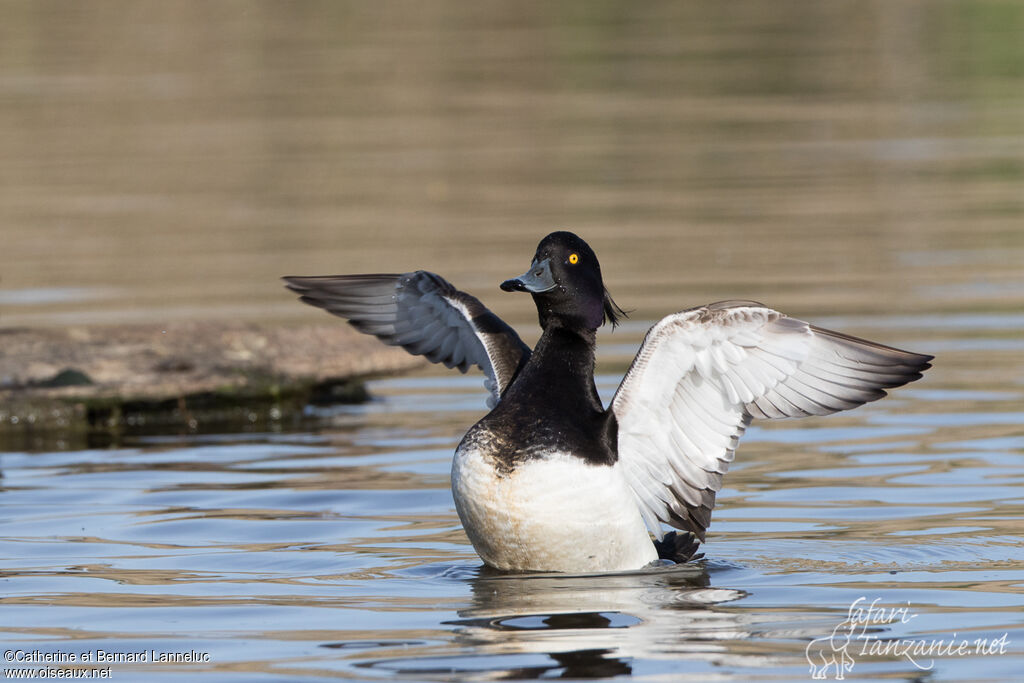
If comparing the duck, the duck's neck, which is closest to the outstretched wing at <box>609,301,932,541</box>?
the duck

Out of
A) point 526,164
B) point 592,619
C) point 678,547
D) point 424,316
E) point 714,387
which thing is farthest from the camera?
point 526,164

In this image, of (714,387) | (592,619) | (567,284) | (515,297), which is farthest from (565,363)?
(515,297)

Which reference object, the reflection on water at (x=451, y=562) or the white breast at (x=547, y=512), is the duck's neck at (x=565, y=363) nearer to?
the white breast at (x=547, y=512)

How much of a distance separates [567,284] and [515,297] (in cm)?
814

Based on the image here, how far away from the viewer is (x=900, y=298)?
14102 millimetres

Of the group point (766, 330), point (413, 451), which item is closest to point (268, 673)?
point (766, 330)

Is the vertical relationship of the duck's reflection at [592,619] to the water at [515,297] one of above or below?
below

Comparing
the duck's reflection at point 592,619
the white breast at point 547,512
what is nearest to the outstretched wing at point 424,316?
the white breast at point 547,512

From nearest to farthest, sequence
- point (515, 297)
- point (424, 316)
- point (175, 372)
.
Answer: point (424, 316) → point (175, 372) → point (515, 297)

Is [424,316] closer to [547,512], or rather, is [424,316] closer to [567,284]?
[567,284]

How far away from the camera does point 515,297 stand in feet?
51.3

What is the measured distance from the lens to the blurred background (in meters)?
15.6

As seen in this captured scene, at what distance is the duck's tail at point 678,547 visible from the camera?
25.1 feet

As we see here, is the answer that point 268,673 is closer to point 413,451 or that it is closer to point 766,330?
point 766,330
